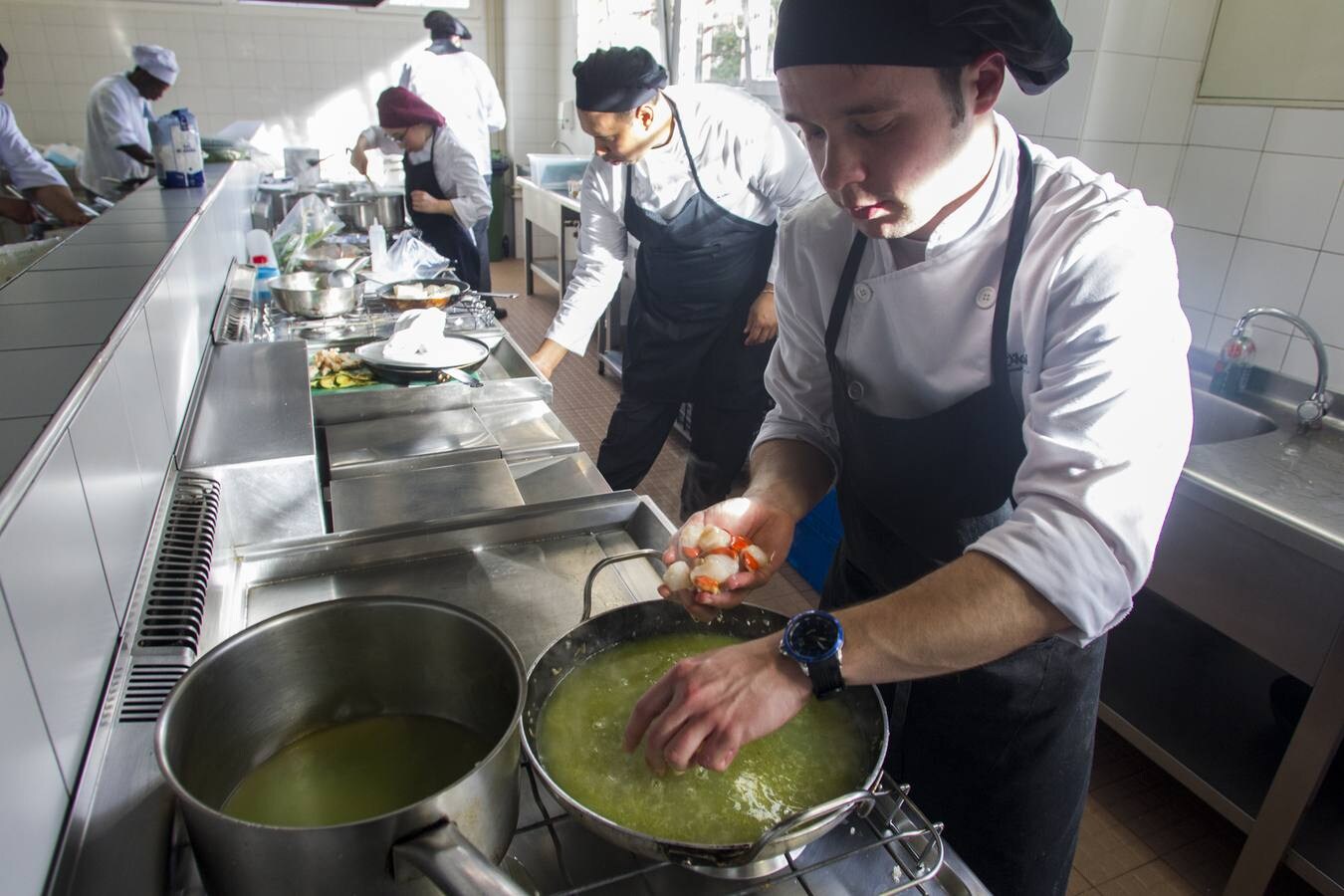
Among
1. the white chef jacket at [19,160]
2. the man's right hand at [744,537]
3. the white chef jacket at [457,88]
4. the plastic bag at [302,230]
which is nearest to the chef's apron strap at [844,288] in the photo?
the man's right hand at [744,537]

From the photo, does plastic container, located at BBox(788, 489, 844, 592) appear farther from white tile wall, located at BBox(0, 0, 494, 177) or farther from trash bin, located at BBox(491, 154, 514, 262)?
white tile wall, located at BBox(0, 0, 494, 177)

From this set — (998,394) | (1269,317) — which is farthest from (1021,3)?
(1269,317)

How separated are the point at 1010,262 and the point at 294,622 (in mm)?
967

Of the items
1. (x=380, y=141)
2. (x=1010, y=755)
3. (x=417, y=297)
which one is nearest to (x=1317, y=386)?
(x=1010, y=755)

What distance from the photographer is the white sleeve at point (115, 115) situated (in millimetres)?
4902

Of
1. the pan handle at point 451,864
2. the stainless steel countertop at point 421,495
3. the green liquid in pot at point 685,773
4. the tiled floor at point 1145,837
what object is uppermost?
the pan handle at point 451,864

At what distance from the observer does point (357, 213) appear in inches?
189

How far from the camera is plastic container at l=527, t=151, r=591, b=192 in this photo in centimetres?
615

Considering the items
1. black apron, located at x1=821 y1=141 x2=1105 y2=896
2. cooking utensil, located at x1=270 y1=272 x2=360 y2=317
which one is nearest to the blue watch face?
black apron, located at x1=821 y1=141 x2=1105 y2=896

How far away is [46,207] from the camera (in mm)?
4863

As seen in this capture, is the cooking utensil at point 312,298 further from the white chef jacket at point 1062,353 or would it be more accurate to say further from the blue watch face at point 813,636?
the blue watch face at point 813,636

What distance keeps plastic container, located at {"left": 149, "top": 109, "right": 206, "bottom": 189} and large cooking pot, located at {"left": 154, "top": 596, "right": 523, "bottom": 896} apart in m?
2.27

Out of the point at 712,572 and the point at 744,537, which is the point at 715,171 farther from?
the point at 712,572

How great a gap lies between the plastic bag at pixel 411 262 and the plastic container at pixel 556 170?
295cm
